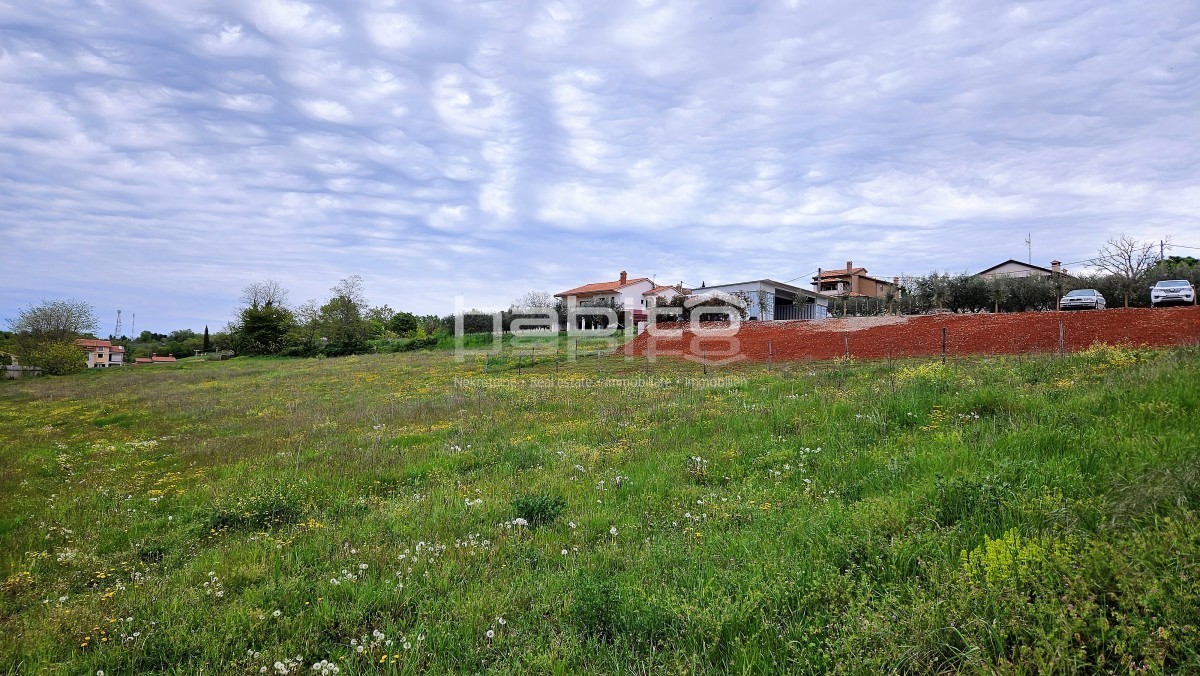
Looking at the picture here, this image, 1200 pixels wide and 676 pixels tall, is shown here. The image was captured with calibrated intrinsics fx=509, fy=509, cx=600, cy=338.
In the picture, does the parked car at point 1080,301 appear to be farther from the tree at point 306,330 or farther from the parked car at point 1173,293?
the tree at point 306,330

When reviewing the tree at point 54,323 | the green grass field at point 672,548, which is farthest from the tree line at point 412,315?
the green grass field at point 672,548

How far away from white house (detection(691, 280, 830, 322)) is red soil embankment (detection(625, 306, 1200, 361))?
62.5ft

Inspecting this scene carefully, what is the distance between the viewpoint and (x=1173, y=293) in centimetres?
2659

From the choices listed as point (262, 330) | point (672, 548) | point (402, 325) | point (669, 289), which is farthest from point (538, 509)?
point (402, 325)

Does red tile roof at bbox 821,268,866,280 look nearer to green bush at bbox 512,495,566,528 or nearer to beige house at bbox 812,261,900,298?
beige house at bbox 812,261,900,298

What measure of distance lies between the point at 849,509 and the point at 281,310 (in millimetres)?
75074

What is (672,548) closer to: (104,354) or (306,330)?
(306,330)

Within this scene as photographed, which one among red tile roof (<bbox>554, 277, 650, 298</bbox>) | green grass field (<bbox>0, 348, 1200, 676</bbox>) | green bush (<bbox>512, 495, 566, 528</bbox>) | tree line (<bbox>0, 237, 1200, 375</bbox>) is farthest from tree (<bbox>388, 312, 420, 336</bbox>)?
green bush (<bbox>512, 495, 566, 528</bbox>)

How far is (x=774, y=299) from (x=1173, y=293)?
99.7 ft

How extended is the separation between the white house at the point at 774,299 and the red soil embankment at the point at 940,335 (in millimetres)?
19056

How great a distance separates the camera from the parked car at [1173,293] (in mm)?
26453

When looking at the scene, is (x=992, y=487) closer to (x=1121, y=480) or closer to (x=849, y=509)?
(x=1121, y=480)

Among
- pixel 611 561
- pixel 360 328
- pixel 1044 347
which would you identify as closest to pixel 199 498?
pixel 611 561

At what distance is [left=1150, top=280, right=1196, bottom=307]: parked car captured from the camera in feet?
86.8
